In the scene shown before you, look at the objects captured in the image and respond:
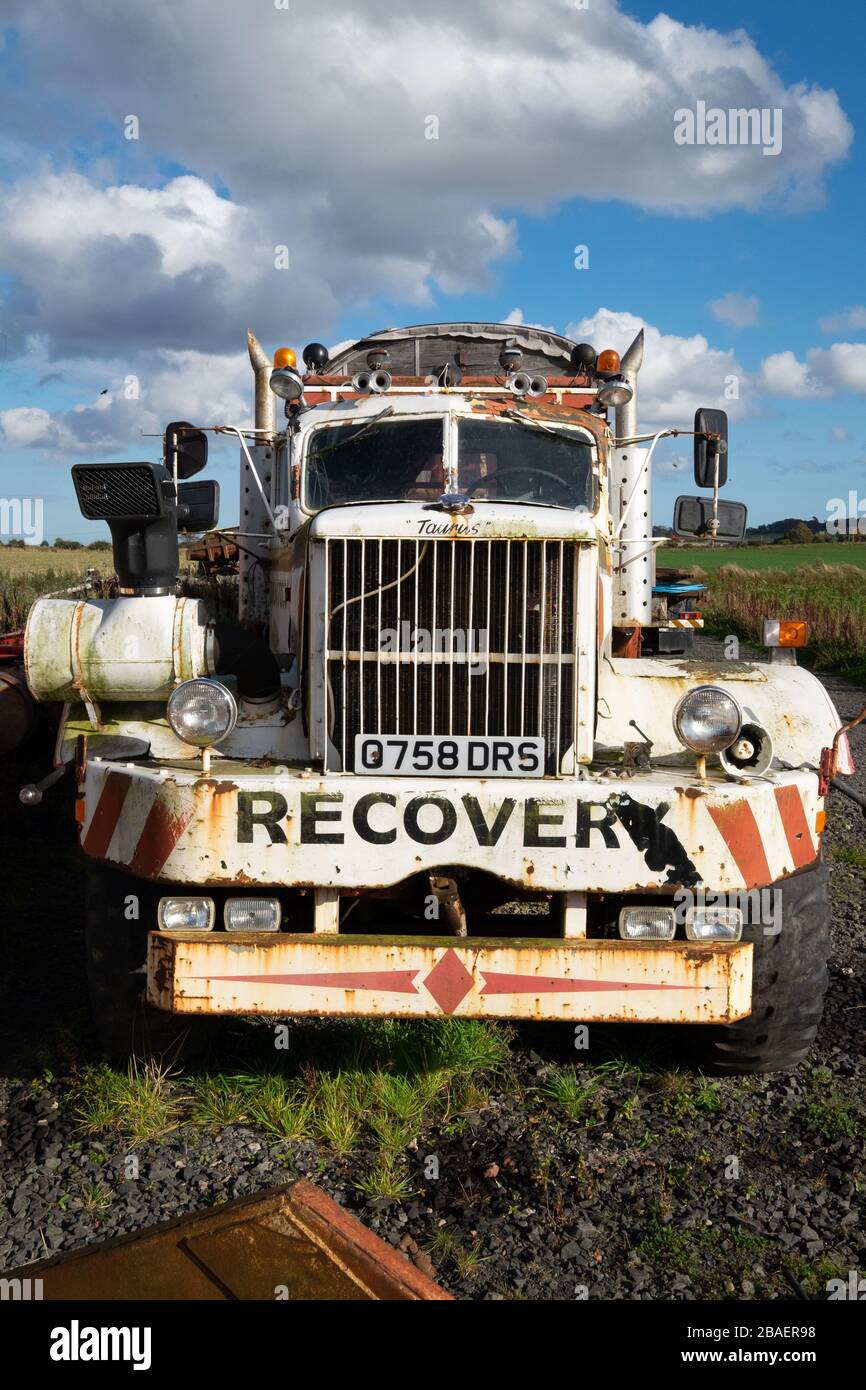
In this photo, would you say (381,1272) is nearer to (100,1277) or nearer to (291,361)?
(100,1277)

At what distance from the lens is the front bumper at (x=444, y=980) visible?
3568 mm

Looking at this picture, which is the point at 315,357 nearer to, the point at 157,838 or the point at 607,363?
the point at 607,363

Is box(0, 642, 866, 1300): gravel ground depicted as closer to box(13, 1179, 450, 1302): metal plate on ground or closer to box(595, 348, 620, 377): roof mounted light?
box(13, 1179, 450, 1302): metal plate on ground

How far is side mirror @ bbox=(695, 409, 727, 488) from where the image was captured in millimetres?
5816

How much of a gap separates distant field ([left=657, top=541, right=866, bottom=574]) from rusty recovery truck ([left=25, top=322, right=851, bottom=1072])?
32129 millimetres

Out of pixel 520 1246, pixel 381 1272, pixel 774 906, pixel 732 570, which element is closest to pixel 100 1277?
pixel 381 1272

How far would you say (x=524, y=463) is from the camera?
16.7 ft

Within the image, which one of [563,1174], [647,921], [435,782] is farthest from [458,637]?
[563,1174]

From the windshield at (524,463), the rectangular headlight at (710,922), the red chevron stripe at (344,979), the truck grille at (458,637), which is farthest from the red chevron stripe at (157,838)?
the windshield at (524,463)

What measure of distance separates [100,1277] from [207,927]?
143 cm

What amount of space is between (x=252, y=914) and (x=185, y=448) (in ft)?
9.91

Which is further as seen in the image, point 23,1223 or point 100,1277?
point 23,1223

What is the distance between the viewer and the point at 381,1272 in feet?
7.93
